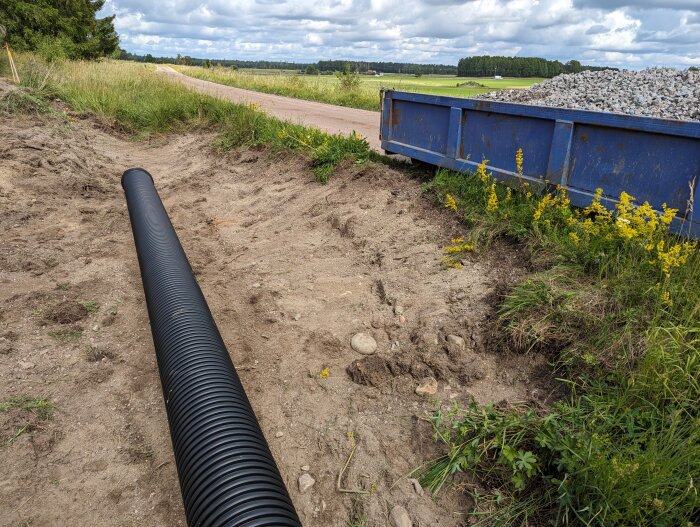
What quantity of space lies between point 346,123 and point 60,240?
851cm

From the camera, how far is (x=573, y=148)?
4023mm

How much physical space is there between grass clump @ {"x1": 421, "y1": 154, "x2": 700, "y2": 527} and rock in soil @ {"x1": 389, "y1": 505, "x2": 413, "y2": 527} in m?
0.19

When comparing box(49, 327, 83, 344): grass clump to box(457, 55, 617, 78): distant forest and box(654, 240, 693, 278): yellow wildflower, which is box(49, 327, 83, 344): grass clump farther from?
box(457, 55, 617, 78): distant forest

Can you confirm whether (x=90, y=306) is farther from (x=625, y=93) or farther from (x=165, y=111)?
(x=165, y=111)

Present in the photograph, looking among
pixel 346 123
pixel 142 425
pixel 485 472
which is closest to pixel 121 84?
pixel 346 123

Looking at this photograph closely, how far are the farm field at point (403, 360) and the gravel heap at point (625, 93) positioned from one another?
1.54m

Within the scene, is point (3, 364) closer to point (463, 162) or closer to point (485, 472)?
point (485, 472)

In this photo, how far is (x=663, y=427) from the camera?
2.25 metres

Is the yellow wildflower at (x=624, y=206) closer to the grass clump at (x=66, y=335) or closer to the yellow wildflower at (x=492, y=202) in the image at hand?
the yellow wildflower at (x=492, y=202)

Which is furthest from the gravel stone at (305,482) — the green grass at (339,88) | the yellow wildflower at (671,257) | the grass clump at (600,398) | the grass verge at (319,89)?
the grass verge at (319,89)

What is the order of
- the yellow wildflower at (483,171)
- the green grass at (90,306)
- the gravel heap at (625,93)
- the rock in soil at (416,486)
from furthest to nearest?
the gravel heap at (625,93)
the yellow wildflower at (483,171)
the green grass at (90,306)
the rock in soil at (416,486)

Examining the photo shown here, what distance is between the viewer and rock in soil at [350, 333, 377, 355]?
3.56m

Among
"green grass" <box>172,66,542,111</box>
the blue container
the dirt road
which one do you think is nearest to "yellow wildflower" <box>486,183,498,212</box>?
the blue container

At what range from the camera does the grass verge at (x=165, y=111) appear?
7.39 meters
